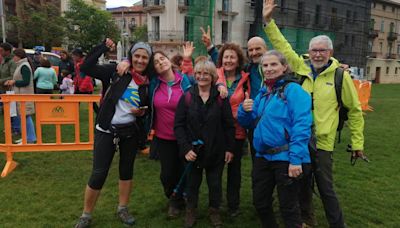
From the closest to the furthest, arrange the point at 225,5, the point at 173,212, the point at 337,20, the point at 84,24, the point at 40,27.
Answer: the point at 173,212 → the point at 40,27 → the point at 337,20 → the point at 225,5 → the point at 84,24

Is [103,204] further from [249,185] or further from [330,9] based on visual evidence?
[330,9]

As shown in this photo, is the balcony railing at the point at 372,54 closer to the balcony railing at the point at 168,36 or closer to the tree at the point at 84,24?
the balcony railing at the point at 168,36

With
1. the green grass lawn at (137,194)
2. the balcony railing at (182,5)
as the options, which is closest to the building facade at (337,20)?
the balcony railing at (182,5)

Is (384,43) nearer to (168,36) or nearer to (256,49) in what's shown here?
(168,36)

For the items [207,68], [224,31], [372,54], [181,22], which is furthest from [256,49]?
[372,54]

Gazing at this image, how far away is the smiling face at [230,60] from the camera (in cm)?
390

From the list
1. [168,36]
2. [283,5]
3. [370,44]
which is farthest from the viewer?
[370,44]

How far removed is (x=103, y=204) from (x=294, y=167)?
2651 millimetres

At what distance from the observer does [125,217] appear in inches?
156

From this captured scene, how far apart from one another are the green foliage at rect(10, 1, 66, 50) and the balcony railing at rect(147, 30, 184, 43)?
30.6 ft

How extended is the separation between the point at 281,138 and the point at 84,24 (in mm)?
39423

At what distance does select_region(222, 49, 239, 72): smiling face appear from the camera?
3904 millimetres

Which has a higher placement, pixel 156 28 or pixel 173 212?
pixel 156 28

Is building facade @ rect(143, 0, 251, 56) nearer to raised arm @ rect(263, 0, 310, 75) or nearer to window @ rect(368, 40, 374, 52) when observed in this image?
window @ rect(368, 40, 374, 52)
